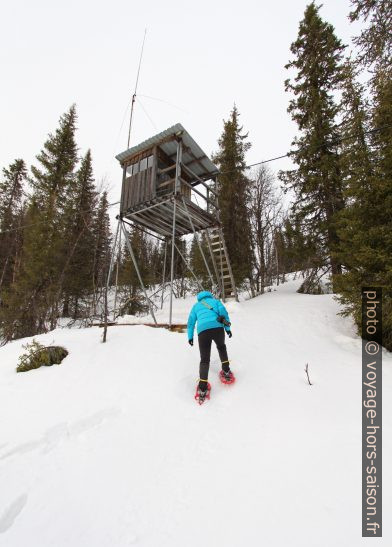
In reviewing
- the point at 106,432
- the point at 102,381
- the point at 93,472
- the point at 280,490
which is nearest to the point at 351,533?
the point at 280,490

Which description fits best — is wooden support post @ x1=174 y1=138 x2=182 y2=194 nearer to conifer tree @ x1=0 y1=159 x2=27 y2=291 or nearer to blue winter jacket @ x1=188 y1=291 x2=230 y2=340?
blue winter jacket @ x1=188 y1=291 x2=230 y2=340

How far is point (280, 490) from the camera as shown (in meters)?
2.52

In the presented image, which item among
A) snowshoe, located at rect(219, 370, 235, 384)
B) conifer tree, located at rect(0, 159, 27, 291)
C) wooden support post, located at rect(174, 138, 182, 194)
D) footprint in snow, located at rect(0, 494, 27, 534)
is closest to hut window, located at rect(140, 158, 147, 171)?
wooden support post, located at rect(174, 138, 182, 194)

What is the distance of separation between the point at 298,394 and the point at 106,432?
3110mm

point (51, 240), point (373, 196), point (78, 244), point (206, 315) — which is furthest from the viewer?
point (78, 244)

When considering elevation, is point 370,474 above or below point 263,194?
below

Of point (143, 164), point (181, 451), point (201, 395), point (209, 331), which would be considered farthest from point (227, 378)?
point (143, 164)

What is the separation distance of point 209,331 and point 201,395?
1147 mm

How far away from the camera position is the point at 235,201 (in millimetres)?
15797

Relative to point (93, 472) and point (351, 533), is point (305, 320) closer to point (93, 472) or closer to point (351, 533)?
point (351, 533)

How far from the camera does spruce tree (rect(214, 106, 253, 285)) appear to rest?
48.7 feet

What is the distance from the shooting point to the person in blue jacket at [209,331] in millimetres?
4584

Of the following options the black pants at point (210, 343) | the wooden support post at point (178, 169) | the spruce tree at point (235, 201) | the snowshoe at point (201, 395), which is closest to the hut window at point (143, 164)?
the wooden support post at point (178, 169)

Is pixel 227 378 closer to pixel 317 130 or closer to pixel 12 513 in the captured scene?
pixel 12 513
